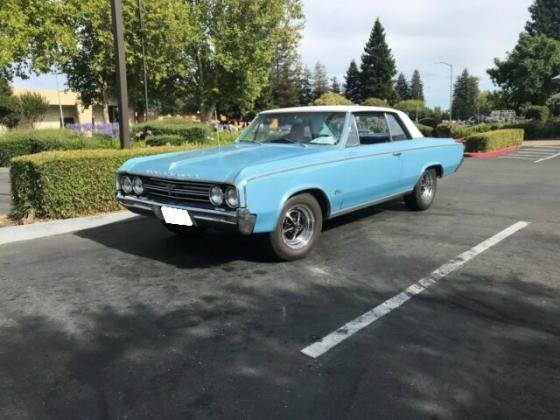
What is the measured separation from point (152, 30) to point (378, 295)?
2816 cm

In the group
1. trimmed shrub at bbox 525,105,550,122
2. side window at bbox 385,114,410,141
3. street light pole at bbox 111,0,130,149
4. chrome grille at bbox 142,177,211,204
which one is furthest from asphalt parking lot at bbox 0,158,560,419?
trimmed shrub at bbox 525,105,550,122

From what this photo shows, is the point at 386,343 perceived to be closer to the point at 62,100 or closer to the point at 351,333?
the point at 351,333

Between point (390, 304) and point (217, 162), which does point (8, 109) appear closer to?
point (217, 162)

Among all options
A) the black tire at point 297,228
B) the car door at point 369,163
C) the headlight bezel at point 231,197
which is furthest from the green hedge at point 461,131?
the headlight bezel at point 231,197

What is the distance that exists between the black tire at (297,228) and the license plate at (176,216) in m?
0.83

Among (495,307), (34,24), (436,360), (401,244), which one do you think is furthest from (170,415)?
(34,24)

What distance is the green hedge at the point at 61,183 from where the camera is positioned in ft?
23.3

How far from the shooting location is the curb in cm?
660

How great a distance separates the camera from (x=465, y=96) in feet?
362

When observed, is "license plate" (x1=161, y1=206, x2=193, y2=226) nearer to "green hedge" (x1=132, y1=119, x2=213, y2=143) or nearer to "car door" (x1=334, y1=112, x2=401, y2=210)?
"car door" (x1=334, y1=112, x2=401, y2=210)

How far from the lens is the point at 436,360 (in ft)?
10.8

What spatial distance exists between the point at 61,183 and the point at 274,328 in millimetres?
4752

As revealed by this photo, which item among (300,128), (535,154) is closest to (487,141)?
(535,154)

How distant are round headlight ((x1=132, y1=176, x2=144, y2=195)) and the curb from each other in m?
1.90
